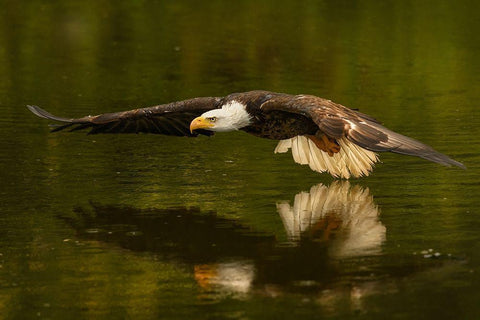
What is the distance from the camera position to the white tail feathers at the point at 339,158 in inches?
451

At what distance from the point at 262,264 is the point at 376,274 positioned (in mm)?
810

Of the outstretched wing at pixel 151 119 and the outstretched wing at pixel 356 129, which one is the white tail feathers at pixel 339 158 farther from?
the outstretched wing at pixel 151 119

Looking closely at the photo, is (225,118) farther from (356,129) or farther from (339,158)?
(356,129)

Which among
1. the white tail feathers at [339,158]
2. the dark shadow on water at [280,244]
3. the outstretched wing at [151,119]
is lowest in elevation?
the dark shadow on water at [280,244]

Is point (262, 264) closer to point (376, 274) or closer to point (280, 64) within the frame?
point (376, 274)

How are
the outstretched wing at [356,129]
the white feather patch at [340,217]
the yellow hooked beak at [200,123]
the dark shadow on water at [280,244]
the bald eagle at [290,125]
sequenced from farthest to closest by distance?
the yellow hooked beak at [200,123]
the bald eagle at [290,125]
the outstretched wing at [356,129]
the white feather patch at [340,217]
the dark shadow on water at [280,244]

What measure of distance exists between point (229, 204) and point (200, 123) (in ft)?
3.97

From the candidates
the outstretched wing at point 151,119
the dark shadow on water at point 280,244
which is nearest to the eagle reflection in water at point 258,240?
the dark shadow on water at point 280,244

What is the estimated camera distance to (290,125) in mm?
11414

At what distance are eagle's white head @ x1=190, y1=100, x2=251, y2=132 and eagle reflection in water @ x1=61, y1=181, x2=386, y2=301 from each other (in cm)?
95

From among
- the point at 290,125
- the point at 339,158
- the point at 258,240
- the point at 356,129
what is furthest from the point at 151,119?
the point at 258,240

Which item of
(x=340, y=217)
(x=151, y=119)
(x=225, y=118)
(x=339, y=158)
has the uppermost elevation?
(x=225, y=118)

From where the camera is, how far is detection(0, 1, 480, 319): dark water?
797 centimetres

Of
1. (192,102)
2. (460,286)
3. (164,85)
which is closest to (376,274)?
(460,286)
